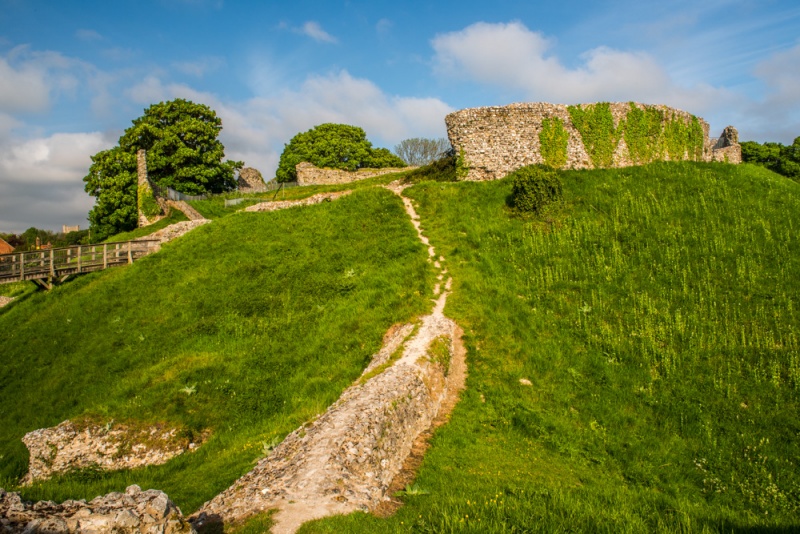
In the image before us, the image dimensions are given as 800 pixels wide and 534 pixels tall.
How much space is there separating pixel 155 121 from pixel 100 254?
32180mm

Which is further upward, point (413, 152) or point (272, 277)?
point (413, 152)

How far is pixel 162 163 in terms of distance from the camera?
5006 centimetres

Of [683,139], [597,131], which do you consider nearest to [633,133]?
[597,131]

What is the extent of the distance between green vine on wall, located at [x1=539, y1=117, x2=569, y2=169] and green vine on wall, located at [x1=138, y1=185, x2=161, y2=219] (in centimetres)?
3529

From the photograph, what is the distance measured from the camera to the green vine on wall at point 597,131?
28.7 m

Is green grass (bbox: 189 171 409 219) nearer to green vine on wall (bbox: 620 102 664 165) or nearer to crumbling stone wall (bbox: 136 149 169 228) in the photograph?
crumbling stone wall (bbox: 136 149 169 228)

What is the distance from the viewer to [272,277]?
21953 millimetres

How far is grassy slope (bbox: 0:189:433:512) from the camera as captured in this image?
43.2 feet

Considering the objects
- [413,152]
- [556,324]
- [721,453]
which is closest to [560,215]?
[556,324]

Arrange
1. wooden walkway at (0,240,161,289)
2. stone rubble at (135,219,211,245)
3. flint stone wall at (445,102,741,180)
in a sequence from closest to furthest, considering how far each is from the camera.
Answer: wooden walkway at (0,240,161,289) → flint stone wall at (445,102,741,180) → stone rubble at (135,219,211,245)

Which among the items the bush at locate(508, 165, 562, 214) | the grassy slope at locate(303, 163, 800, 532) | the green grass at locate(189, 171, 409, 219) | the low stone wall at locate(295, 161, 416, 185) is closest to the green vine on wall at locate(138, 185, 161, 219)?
the green grass at locate(189, 171, 409, 219)

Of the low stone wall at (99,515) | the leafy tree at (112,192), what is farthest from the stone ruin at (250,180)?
the low stone wall at (99,515)

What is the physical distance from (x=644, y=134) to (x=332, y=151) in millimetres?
52860

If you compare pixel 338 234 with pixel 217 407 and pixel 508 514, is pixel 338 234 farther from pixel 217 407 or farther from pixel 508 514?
pixel 508 514
